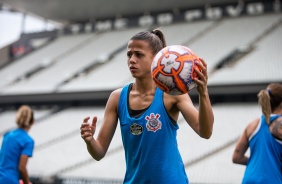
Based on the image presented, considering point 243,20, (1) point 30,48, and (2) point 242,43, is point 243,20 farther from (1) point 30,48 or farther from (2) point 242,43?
(1) point 30,48

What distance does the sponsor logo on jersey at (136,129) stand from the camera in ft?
8.19

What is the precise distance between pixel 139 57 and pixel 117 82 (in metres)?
12.8

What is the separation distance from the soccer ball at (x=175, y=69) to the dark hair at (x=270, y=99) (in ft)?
5.28

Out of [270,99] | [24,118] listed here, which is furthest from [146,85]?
[24,118]

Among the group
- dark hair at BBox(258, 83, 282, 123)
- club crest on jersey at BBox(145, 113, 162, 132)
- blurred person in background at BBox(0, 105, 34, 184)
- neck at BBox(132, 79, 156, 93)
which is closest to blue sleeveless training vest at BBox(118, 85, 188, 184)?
club crest on jersey at BBox(145, 113, 162, 132)

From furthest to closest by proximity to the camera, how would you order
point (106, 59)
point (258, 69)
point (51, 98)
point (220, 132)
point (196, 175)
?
point (106, 59), point (51, 98), point (258, 69), point (220, 132), point (196, 175)

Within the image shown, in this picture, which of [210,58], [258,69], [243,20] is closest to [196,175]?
[258,69]

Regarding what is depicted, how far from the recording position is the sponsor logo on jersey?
8.19 ft

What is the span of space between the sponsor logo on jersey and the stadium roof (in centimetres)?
1623

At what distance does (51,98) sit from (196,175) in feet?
27.9

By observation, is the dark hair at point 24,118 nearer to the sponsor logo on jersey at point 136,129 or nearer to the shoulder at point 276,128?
the sponsor logo on jersey at point 136,129

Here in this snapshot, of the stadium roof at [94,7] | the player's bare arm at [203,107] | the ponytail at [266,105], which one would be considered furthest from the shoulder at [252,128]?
the stadium roof at [94,7]

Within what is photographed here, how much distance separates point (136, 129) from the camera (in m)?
2.51

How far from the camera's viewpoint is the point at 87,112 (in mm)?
15531
